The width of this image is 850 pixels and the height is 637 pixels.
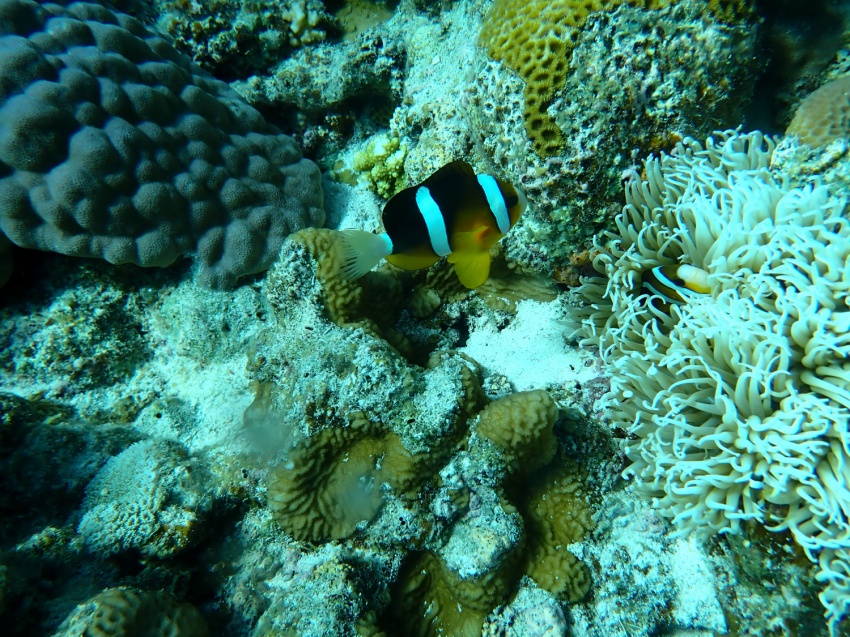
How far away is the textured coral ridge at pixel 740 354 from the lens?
1686mm

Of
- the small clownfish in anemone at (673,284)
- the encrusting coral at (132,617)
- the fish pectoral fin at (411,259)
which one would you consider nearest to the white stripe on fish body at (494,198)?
the fish pectoral fin at (411,259)

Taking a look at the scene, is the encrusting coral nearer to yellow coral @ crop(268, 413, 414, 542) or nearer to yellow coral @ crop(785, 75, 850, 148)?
yellow coral @ crop(268, 413, 414, 542)

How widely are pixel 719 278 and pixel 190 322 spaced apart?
3099 mm

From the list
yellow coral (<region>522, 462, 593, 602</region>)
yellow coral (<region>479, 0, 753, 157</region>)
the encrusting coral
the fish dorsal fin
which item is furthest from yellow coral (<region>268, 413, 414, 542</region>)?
yellow coral (<region>479, 0, 753, 157</region>)

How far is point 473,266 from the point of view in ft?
7.59

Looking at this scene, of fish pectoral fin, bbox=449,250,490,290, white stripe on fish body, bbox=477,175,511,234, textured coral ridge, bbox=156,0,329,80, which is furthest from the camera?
textured coral ridge, bbox=156,0,329,80

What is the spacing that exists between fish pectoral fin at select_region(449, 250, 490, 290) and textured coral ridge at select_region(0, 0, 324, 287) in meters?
1.51

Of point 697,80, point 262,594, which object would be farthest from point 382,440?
point 697,80

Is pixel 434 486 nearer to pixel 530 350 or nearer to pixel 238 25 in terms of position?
pixel 530 350

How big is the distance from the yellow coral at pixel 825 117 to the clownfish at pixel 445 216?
1.45 meters

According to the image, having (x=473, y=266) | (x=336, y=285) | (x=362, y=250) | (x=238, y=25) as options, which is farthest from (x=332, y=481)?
(x=238, y=25)

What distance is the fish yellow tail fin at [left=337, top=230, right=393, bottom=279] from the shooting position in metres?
2.19

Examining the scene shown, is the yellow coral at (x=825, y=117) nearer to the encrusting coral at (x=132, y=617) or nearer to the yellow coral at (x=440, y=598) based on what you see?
the yellow coral at (x=440, y=598)

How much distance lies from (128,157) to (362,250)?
177 centimetres
